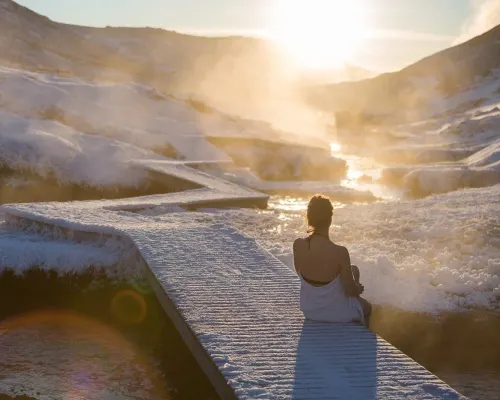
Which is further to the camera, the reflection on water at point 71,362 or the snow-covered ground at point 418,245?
the snow-covered ground at point 418,245

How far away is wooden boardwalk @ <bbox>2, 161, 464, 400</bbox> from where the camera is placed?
4.09 metres

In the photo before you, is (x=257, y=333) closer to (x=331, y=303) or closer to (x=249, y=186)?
(x=331, y=303)

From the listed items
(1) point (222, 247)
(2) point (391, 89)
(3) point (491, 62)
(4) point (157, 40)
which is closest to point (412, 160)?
(1) point (222, 247)

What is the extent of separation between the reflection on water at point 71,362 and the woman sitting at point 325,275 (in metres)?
1.58

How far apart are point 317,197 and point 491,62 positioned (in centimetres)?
8619

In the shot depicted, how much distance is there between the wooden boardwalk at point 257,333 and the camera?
4090 millimetres

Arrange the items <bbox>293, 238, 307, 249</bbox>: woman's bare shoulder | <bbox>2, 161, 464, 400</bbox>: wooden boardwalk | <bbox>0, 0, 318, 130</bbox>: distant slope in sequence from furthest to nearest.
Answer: <bbox>0, 0, 318, 130</bbox>: distant slope
<bbox>293, 238, 307, 249</bbox>: woman's bare shoulder
<bbox>2, 161, 464, 400</bbox>: wooden boardwalk

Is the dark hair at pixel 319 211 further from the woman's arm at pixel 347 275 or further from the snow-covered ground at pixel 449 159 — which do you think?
the snow-covered ground at pixel 449 159

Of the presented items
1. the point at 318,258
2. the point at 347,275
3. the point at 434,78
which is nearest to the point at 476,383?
the point at 347,275

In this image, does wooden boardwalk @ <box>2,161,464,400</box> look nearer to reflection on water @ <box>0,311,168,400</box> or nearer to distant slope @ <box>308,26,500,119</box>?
reflection on water @ <box>0,311,168,400</box>

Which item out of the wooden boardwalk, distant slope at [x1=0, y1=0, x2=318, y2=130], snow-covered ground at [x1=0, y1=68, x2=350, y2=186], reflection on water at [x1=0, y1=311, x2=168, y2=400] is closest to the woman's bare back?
the wooden boardwalk

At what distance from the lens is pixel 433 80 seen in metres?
88.6

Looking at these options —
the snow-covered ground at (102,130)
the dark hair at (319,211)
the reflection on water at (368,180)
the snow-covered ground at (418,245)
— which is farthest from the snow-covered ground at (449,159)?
the dark hair at (319,211)

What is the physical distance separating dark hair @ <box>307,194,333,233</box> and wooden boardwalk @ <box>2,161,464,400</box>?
2.84ft
